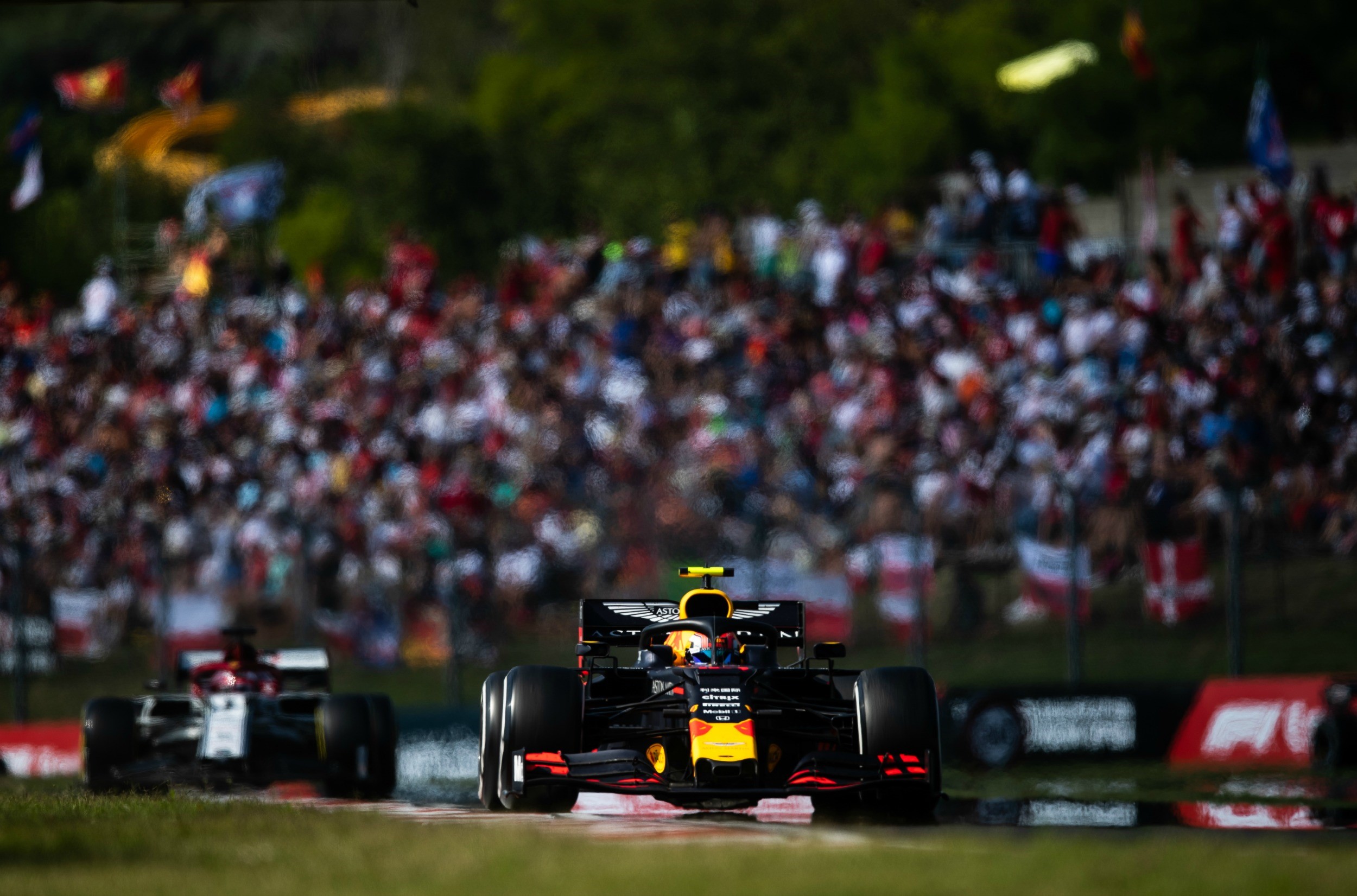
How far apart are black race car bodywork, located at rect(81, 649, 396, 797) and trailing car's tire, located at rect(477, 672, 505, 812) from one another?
4.00 metres

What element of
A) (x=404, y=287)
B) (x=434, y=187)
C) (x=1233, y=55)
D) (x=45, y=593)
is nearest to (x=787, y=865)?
(x=45, y=593)

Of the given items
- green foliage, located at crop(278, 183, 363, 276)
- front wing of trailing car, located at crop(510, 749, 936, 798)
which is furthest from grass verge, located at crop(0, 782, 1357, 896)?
green foliage, located at crop(278, 183, 363, 276)

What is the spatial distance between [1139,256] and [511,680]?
19.8 m

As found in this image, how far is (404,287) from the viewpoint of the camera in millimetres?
28672

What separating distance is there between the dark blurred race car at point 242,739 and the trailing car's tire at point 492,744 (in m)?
3.99

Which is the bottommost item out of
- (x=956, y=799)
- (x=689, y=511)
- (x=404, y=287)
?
(x=956, y=799)

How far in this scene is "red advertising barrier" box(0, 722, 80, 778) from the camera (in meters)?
20.5

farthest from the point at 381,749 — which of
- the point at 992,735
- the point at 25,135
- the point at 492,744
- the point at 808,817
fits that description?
the point at 25,135

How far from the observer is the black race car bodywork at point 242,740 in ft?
50.4

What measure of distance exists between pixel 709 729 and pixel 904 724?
1.06 m

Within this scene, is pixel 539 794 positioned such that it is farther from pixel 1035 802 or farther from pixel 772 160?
pixel 772 160

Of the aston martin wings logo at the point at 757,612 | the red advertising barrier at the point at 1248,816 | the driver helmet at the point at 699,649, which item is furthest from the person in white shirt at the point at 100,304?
the red advertising barrier at the point at 1248,816

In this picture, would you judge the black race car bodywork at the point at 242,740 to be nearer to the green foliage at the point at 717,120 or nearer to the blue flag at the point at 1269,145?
the blue flag at the point at 1269,145

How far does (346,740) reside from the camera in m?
15.5
